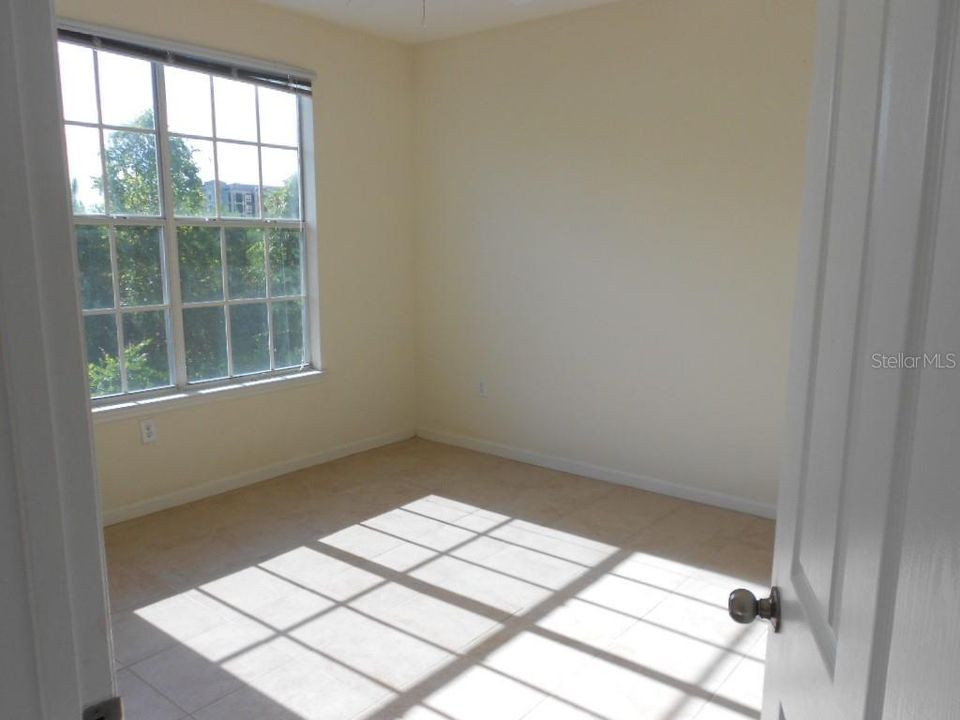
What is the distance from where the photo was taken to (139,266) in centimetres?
364

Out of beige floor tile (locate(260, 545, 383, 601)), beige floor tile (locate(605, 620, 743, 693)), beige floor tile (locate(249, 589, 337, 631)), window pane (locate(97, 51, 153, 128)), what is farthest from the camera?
window pane (locate(97, 51, 153, 128))

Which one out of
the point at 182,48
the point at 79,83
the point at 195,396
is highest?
the point at 182,48

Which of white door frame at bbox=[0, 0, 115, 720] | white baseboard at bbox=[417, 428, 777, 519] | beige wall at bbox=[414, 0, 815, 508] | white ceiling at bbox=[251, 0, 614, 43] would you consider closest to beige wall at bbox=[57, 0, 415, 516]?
white ceiling at bbox=[251, 0, 614, 43]

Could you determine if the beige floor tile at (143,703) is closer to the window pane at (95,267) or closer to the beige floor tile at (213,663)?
the beige floor tile at (213,663)

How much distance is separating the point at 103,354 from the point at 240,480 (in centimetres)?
107

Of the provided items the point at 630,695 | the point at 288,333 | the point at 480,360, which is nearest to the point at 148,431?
the point at 288,333

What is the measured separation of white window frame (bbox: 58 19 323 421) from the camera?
11.6 feet

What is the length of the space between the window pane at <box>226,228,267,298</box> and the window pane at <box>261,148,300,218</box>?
0.19 m

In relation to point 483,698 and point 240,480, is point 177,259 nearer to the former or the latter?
point 240,480

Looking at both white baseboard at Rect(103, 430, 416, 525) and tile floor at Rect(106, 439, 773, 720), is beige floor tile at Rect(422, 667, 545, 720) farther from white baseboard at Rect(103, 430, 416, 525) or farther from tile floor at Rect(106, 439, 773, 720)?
white baseboard at Rect(103, 430, 416, 525)

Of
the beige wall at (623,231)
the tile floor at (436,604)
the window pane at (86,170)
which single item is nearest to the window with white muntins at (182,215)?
the window pane at (86,170)

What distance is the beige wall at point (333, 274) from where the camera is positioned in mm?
3689

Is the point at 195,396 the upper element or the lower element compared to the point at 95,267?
lower

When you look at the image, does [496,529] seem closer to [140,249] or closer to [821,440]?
[140,249]
